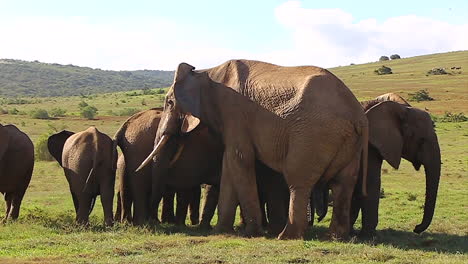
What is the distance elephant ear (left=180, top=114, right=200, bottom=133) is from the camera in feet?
45.9

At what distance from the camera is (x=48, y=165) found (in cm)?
3091

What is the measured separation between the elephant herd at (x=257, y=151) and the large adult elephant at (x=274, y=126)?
0.02 metres

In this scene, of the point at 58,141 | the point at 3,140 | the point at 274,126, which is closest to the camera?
the point at 274,126

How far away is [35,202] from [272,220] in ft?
30.2

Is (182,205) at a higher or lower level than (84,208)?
lower

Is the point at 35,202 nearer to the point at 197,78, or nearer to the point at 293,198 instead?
the point at 197,78

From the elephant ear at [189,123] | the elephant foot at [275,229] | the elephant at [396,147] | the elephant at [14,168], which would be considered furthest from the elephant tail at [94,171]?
the elephant at [396,147]

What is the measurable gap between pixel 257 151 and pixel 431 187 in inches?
131

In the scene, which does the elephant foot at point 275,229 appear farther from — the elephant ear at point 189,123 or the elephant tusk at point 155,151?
the elephant tusk at point 155,151

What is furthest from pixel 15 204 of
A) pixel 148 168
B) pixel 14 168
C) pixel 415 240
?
pixel 415 240

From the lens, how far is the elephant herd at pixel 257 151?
1245 centimetres

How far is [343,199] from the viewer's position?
494 inches

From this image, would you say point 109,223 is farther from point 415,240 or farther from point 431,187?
point 431,187

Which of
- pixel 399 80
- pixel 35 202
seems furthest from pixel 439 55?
pixel 35 202
